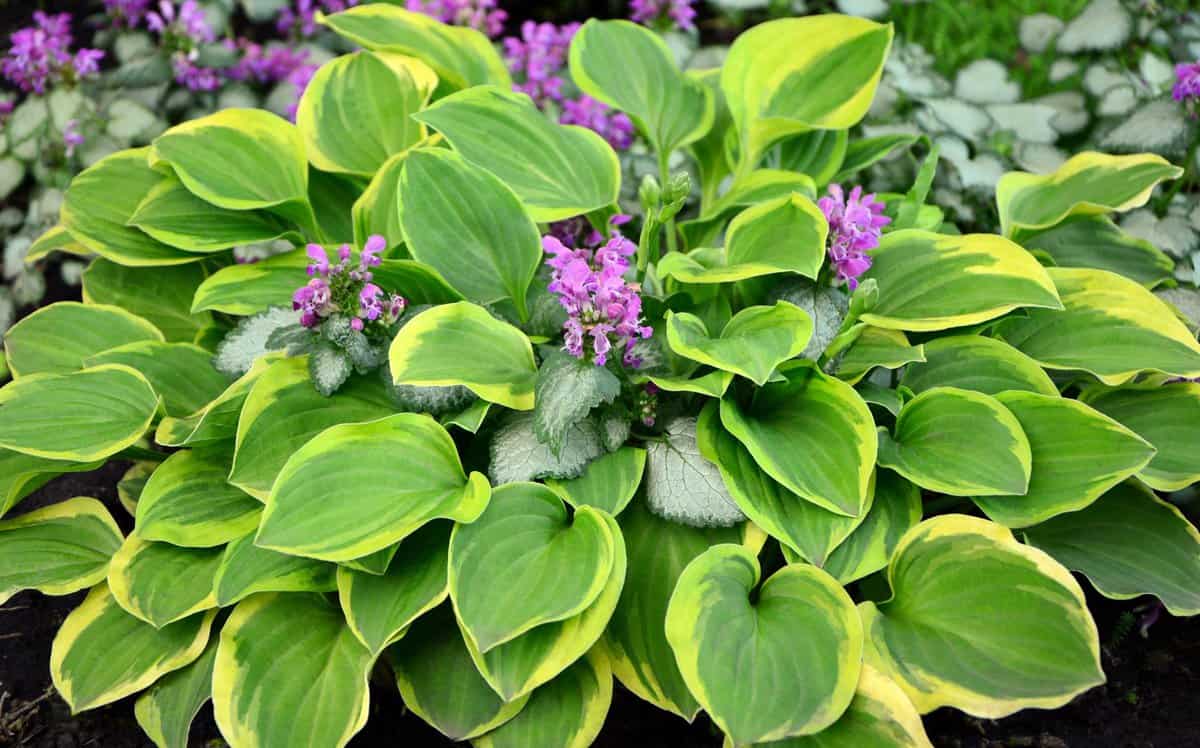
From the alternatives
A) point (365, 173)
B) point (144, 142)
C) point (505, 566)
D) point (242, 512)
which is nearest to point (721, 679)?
point (505, 566)

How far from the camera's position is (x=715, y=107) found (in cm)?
271

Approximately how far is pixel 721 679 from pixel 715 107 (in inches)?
61.2

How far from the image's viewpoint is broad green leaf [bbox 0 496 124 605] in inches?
82.3

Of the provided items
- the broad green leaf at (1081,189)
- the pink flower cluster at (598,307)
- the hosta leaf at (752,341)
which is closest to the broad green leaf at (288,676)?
the pink flower cluster at (598,307)

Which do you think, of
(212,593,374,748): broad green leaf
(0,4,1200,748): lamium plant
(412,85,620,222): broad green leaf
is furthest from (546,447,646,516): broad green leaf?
(412,85,620,222): broad green leaf

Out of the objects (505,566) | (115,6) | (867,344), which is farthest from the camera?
(115,6)

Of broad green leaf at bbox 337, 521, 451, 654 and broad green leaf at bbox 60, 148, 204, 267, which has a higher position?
broad green leaf at bbox 60, 148, 204, 267

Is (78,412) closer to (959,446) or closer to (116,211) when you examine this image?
(116,211)

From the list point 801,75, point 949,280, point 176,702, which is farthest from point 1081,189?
point 176,702

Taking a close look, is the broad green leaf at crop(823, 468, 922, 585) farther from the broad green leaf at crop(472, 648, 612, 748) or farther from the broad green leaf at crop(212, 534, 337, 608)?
the broad green leaf at crop(212, 534, 337, 608)

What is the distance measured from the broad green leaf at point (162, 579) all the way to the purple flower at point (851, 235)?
1306mm

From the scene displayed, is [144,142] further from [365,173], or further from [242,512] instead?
[242,512]

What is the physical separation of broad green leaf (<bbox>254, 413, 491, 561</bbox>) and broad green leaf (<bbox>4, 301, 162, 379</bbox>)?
796 mm

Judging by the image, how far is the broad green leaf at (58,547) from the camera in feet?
6.86
